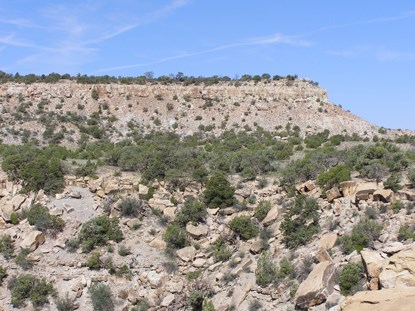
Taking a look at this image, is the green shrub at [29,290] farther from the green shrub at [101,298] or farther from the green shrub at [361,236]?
the green shrub at [361,236]

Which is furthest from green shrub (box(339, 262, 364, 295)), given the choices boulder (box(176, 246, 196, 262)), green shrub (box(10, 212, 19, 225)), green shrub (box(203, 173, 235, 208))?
green shrub (box(10, 212, 19, 225))

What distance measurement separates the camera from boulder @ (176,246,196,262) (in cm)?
2442

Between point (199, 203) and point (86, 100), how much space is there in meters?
32.6

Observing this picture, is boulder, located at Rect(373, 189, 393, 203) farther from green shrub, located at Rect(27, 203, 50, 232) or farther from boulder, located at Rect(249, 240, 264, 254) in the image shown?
green shrub, located at Rect(27, 203, 50, 232)

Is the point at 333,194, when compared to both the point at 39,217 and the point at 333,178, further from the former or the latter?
the point at 39,217

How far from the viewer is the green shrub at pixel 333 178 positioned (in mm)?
25367

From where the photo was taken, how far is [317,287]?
17906 millimetres

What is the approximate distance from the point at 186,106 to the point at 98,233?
32618mm

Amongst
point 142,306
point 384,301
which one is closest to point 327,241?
point 142,306

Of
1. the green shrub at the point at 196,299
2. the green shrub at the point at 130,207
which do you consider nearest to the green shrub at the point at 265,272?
A: the green shrub at the point at 196,299

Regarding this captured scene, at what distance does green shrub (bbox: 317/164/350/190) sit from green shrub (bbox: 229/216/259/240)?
447cm

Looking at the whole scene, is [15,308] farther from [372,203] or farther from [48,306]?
[372,203]

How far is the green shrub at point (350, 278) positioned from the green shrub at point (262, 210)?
8716 mm

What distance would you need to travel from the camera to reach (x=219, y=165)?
33.0m
